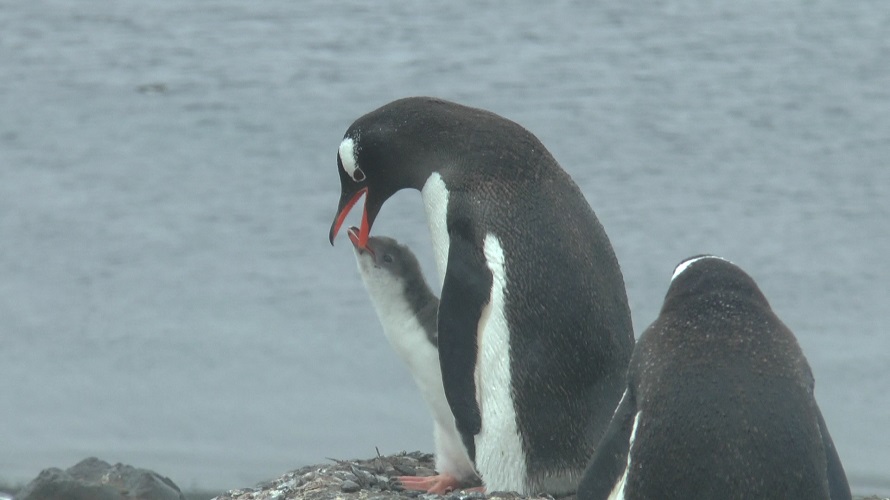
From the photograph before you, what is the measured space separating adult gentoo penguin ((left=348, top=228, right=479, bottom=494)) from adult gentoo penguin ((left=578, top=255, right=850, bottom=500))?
2.92 ft

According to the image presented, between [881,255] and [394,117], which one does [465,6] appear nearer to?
[881,255]

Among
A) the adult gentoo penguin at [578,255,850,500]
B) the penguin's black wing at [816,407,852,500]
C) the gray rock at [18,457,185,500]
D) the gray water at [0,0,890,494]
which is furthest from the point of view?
the gray water at [0,0,890,494]

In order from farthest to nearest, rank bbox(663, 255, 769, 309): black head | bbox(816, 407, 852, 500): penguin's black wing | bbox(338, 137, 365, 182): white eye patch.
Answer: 1. bbox(338, 137, 365, 182): white eye patch
2. bbox(663, 255, 769, 309): black head
3. bbox(816, 407, 852, 500): penguin's black wing

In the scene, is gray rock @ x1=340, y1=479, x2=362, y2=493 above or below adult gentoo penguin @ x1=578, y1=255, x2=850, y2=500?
below

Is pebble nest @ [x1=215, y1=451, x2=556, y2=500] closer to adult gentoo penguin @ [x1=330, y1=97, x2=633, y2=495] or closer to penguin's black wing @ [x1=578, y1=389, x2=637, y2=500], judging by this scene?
adult gentoo penguin @ [x1=330, y1=97, x2=633, y2=495]

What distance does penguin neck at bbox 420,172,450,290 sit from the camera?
4227 mm

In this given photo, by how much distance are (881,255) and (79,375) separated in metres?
3.97

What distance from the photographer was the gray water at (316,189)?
6.81 metres

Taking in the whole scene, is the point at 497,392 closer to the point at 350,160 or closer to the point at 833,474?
the point at 350,160

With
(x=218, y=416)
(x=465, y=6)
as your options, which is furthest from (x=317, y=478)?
(x=465, y=6)

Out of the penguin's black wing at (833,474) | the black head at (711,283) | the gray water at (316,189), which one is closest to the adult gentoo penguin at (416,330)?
the black head at (711,283)

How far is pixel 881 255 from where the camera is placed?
7.84 meters

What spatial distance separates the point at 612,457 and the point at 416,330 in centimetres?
121

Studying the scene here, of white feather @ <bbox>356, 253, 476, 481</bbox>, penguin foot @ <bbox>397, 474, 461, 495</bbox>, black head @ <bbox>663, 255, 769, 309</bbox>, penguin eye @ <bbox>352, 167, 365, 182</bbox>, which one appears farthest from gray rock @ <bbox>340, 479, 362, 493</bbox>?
black head @ <bbox>663, 255, 769, 309</bbox>
